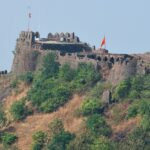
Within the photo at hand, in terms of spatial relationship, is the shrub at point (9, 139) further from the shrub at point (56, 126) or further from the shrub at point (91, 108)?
the shrub at point (91, 108)

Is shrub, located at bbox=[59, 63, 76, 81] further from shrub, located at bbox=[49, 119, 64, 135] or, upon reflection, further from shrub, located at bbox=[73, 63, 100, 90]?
shrub, located at bbox=[49, 119, 64, 135]

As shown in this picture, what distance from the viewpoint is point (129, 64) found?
11806 centimetres

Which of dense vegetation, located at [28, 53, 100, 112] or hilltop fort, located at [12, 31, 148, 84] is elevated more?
hilltop fort, located at [12, 31, 148, 84]

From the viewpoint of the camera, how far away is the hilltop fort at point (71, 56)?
4660 inches

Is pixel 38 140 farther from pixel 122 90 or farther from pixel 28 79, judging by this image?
pixel 28 79

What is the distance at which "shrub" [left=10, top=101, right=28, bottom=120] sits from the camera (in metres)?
120

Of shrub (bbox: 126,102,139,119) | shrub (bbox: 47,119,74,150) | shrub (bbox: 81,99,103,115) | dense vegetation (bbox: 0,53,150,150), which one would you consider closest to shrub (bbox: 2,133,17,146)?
dense vegetation (bbox: 0,53,150,150)

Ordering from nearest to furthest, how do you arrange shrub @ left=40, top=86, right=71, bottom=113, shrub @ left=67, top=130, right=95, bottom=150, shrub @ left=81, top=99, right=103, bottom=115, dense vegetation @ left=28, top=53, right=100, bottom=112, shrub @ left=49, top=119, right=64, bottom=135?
shrub @ left=67, top=130, right=95, bottom=150 → shrub @ left=49, top=119, right=64, bottom=135 → shrub @ left=81, top=99, right=103, bottom=115 → shrub @ left=40, top=86, right=71, bottom=113 → dense vegetation @ left=28, top=53, right=100, bottom=112

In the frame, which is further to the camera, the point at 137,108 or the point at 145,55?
the point at 145,55

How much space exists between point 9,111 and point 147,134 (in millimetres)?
15626

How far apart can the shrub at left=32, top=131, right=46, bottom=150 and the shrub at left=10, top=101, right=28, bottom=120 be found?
5.80 meters

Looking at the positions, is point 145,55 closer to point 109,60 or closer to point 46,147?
point 109,60

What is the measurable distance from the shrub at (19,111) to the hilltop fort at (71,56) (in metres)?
6.07

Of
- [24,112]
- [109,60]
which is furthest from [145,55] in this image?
[24,112]
